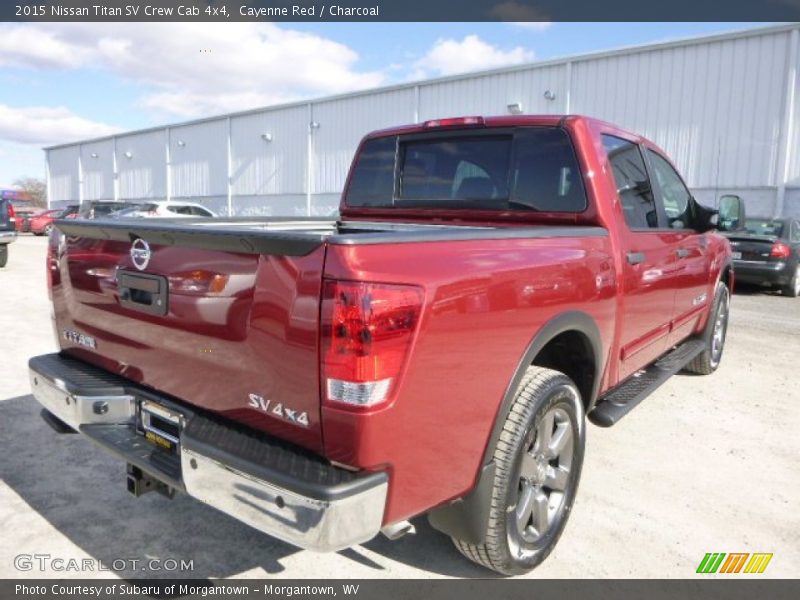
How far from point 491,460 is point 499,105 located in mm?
19348

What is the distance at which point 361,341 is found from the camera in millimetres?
1802

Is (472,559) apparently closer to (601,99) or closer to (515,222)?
(515,222)

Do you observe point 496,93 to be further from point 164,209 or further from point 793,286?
point 793,286

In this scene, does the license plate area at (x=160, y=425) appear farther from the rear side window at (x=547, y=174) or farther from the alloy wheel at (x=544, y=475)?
the rear side window at (x=547, y=174)

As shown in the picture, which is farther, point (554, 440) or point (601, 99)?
point (601, 99)

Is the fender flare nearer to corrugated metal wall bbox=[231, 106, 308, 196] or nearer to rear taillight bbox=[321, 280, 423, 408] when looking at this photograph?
rear taillight bbox=[321, 280, 423, 408]

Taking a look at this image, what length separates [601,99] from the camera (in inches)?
709

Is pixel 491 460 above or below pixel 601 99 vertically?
below

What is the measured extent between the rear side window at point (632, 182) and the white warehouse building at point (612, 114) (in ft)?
46.1

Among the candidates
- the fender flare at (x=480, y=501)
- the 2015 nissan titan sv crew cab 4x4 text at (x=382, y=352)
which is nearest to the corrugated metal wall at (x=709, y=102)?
the 2015 nissan titan sv crew cab 4x4 text at (x=382, y=352)

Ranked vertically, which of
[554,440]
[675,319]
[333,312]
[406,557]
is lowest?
[406,557]

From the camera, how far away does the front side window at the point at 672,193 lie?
4266 mm

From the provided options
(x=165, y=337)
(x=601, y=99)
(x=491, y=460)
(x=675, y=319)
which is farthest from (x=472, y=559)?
(x=601, y=99)

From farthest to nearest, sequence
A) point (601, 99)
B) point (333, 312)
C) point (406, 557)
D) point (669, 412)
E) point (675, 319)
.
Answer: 1. point (601, 99)
2. point (669, 412)
3. point (675, 319)
4. point (406, 557)
5. point (333, 312)
